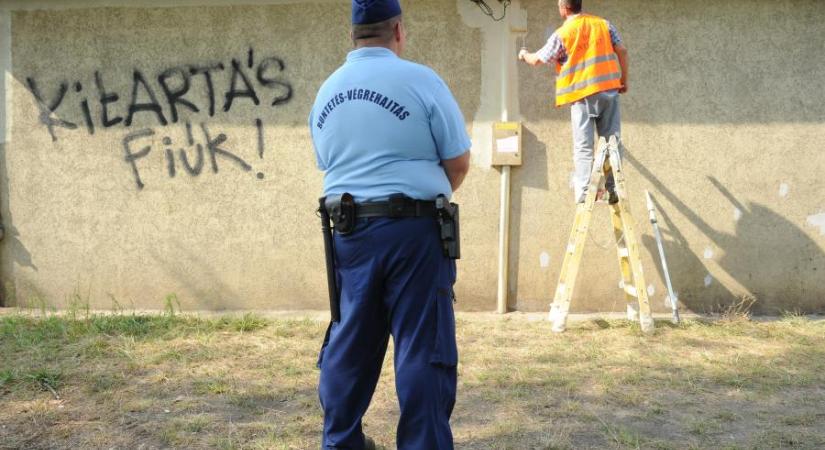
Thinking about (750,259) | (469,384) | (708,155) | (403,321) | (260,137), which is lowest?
(469,384)

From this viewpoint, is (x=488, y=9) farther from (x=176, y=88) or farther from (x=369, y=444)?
(x=369, y=444)

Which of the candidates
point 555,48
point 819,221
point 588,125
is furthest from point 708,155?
point 555,48

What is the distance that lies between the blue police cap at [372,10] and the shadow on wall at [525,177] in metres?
3.27

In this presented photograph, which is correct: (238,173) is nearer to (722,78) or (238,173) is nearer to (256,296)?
(256,296)

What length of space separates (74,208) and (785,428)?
5458 mm

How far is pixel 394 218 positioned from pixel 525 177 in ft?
11.2

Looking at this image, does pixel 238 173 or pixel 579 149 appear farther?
pixel 238 173

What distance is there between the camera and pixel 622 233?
5617mm

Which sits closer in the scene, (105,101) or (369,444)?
(369,444)

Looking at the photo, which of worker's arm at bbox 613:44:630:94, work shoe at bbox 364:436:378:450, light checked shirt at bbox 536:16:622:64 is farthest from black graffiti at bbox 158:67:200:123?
work shoe at bbox 364:436:378:450

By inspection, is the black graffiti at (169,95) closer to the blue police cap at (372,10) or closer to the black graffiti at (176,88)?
the black graffiti at (176,88)

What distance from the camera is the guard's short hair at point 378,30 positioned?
2934 mm

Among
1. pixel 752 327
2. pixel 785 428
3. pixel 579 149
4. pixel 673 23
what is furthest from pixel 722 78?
pixel 785 428

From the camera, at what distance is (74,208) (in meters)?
6.38
